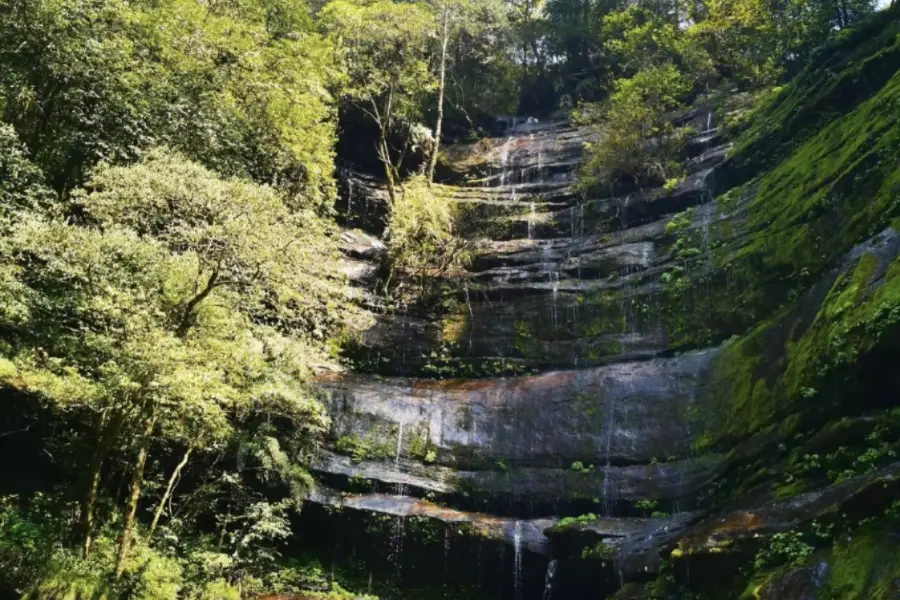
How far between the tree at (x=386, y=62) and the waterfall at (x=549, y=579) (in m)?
14.6

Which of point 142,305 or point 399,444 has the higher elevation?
point 142,305

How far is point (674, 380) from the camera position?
1594 cm

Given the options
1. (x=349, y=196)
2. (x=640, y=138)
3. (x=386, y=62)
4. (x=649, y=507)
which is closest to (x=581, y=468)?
(x=649, y=507)

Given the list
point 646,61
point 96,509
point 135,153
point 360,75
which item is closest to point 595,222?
point 646,61

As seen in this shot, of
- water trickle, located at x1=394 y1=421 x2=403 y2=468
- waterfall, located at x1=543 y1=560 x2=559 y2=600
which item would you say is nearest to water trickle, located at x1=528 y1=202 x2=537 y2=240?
water trickle, located at x1=394 y1=421 x2=403 y2=468

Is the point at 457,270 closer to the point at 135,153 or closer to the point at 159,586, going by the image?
the point at 135,153

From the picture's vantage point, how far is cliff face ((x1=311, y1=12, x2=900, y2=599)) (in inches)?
384

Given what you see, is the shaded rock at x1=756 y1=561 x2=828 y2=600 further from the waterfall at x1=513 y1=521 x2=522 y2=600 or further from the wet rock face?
the wet rock face

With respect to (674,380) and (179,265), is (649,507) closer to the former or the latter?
(674,380)

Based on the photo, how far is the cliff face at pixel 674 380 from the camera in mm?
9766

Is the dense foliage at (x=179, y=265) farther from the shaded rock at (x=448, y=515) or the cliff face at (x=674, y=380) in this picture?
the cliff face at (x=674, y=380)

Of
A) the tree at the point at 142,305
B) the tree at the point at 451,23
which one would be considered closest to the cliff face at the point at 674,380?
the tree at the point at 142,305

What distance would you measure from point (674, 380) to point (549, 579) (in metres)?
5.59

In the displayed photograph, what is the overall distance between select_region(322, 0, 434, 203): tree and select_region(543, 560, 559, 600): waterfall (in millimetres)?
14609
